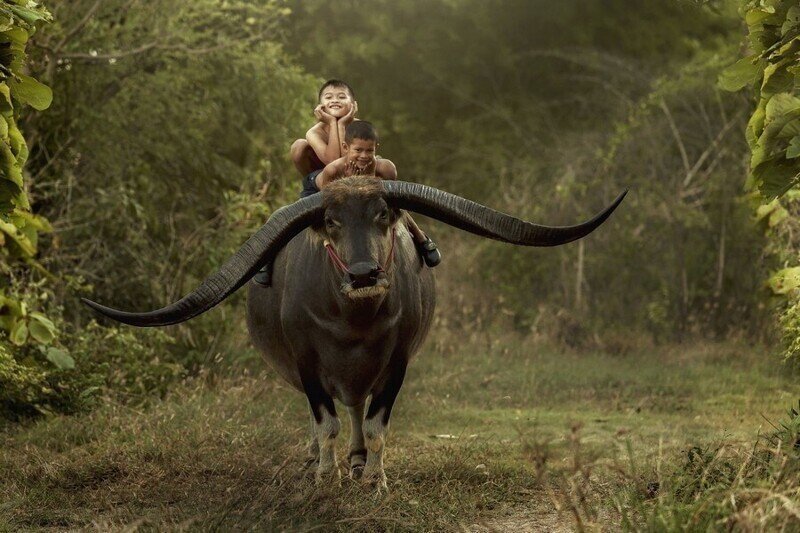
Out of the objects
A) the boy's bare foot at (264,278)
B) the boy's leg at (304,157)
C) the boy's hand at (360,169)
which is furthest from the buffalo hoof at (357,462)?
the boy's leg at (304,157)

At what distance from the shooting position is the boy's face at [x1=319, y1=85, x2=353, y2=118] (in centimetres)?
719

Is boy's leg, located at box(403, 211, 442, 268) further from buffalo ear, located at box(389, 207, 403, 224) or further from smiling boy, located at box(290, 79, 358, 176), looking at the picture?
buffalo ear, located at box(389, 207, 403, 224)

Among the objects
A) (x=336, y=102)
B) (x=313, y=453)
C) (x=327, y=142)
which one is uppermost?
(x=336, y=102)

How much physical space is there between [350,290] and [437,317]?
8.14 meters

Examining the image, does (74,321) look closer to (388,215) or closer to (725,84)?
(388,215)

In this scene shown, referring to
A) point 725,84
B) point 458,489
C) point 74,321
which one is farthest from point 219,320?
point 725,84

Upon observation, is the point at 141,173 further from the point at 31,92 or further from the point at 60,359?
the point at 31,92

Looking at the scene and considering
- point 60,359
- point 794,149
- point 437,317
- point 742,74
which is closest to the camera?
point 794,149

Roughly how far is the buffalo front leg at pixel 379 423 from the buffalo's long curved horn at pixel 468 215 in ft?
3.28

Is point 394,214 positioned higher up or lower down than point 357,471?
higher up

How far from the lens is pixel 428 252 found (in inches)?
288

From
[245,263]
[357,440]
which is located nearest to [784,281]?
[357,440]

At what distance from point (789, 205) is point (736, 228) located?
422cm

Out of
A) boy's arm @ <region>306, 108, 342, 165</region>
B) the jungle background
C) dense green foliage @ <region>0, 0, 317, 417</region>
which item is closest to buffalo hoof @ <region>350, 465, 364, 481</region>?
the jungle background
